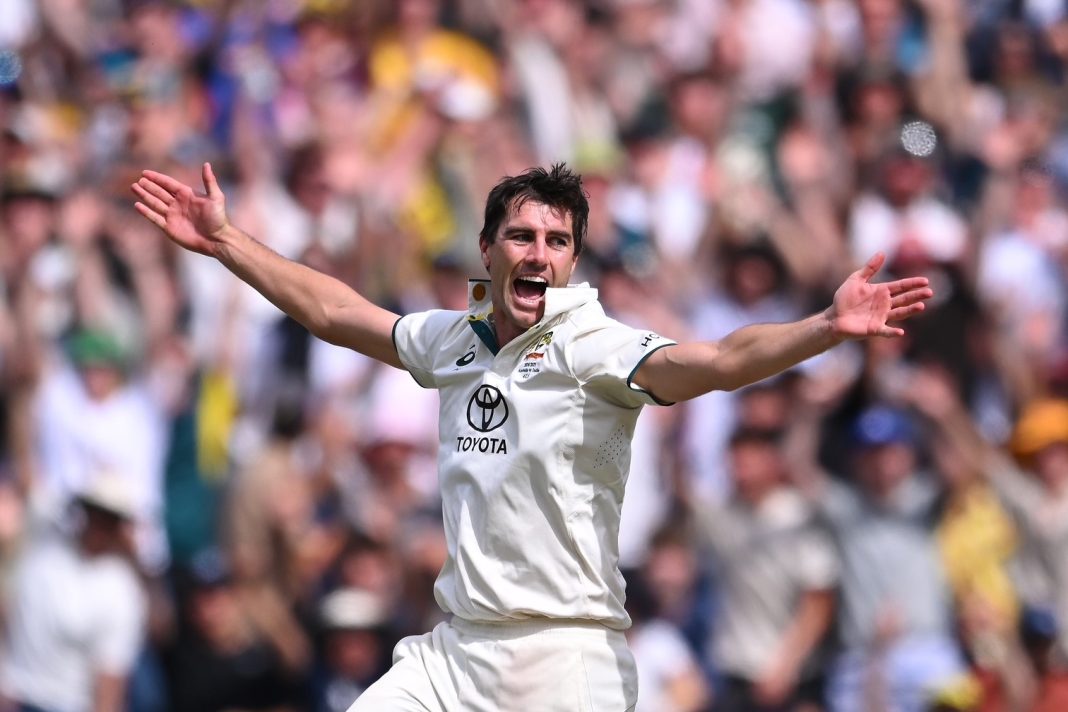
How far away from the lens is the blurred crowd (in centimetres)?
1027

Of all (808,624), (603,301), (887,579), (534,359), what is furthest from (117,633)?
(534,359)

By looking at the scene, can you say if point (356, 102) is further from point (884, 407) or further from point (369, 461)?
point (884, 407)

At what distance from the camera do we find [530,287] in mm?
5883

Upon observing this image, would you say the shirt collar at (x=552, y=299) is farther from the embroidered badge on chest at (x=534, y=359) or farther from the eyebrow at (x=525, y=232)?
the eyebrow at (x=525, y=232)

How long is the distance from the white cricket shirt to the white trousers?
6cm

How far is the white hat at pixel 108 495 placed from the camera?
10.5 m

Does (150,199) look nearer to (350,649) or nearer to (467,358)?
(467,358)

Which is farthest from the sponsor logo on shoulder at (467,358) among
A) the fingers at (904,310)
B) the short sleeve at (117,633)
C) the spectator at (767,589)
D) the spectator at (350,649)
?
the short sleeve at (117,633)

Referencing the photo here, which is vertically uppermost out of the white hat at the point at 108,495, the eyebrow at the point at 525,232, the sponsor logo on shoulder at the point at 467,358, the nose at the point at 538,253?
the white hat at the point at 108,495

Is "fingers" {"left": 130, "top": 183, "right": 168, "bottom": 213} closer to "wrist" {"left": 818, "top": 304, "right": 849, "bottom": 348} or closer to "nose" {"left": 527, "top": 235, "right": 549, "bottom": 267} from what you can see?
"nose" {"left": 527, "top": 235, "right": 549, "bottom": 267}

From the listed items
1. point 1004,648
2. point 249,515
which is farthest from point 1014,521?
point 249,515

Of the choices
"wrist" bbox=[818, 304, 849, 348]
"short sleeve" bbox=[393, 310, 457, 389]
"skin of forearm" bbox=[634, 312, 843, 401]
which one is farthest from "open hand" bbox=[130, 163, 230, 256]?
"wrist" bbox=[818, 304, 849, 348]

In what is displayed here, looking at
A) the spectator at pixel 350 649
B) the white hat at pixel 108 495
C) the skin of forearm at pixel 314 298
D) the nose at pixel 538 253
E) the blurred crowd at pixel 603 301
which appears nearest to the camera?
the nose at pixel 538 253

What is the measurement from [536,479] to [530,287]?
601 millimetres
